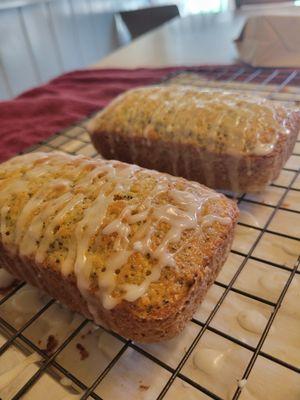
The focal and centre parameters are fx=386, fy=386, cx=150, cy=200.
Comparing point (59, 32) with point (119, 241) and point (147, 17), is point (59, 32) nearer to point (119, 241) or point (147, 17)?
point (147, 17)

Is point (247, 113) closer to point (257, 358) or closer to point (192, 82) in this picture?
point (257, 358)

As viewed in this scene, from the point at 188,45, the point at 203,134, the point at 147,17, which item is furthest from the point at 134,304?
the point at 147,17

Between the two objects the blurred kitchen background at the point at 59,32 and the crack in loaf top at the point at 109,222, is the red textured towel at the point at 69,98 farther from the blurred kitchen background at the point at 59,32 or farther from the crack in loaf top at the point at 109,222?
the blurred kitchen background at the point at 59,32

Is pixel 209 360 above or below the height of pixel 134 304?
below

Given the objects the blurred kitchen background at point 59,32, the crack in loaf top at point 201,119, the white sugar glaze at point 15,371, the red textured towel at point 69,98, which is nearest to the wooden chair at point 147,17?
the blurred kitchen background at point 59,32

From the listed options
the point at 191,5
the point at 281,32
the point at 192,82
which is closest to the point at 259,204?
the point at 192,82

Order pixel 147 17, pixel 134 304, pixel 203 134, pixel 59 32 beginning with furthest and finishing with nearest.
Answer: pixel 59 32 → pixel 147 17 → pixel 203 134 → pixel 134 304
